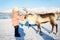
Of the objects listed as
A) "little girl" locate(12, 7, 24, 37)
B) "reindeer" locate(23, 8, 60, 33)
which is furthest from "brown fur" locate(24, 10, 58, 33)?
"little girl" locate(12, 7, 24, 37)

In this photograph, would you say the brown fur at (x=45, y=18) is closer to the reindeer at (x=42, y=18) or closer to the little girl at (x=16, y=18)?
the reindeer at (x=42, y=18)

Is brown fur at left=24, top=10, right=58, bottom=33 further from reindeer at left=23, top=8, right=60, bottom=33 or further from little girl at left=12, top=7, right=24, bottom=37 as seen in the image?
little girl at left=12, top=7, right=24, bottom=37

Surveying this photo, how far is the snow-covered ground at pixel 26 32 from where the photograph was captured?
50.1 inches


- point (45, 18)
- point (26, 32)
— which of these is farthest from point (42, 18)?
point (26, 32)

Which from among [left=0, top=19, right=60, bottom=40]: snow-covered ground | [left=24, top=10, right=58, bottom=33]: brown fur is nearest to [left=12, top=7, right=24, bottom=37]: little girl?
[left=0, top=19, right=60, bottom=40]: snow-covered ground

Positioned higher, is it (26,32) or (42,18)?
(42,18)

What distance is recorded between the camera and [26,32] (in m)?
1.28

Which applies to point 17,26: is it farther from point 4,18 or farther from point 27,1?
point 27,1

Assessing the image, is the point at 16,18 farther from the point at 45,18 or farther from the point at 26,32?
the point at 45,18

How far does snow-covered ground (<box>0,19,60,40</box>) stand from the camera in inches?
50.1

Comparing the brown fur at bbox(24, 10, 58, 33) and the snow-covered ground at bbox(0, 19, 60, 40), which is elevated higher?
the brown fur at bbox(24, 10, 58, 33)

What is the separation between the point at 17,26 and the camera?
50.2 inches

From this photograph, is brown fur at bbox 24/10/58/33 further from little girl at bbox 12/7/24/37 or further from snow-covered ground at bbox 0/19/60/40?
little girl at bbox 12/7/24/37

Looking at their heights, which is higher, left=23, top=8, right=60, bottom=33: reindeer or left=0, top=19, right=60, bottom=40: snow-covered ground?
left=23, top=8, right=60, bottom=33: reindeer
